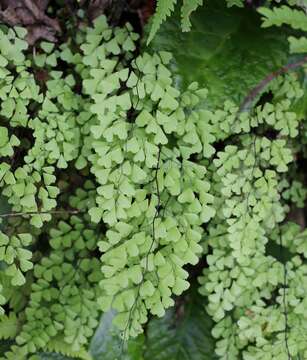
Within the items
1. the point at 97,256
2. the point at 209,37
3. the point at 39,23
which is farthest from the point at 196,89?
the point at 97,256

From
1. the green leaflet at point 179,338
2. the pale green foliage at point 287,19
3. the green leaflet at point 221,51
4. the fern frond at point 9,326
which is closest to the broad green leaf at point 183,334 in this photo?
the green leaflet at point 179,338

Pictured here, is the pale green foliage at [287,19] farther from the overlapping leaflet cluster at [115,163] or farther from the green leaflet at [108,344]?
the green leaflet at [108,344]

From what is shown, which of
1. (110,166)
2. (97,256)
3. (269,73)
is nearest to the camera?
(110,166)

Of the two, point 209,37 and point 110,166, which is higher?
point 209,37

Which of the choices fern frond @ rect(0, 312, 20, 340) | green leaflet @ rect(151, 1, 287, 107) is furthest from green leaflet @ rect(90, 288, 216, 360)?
green leaflet @ rect(151, 1, 287, 107)

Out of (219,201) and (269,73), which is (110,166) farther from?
(269,73)

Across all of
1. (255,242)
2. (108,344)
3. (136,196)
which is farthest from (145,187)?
(108,344)

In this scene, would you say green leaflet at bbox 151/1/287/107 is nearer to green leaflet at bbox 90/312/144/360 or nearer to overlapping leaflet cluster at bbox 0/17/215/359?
overlapping leaflet cluster at bbox 0/17/215/359
